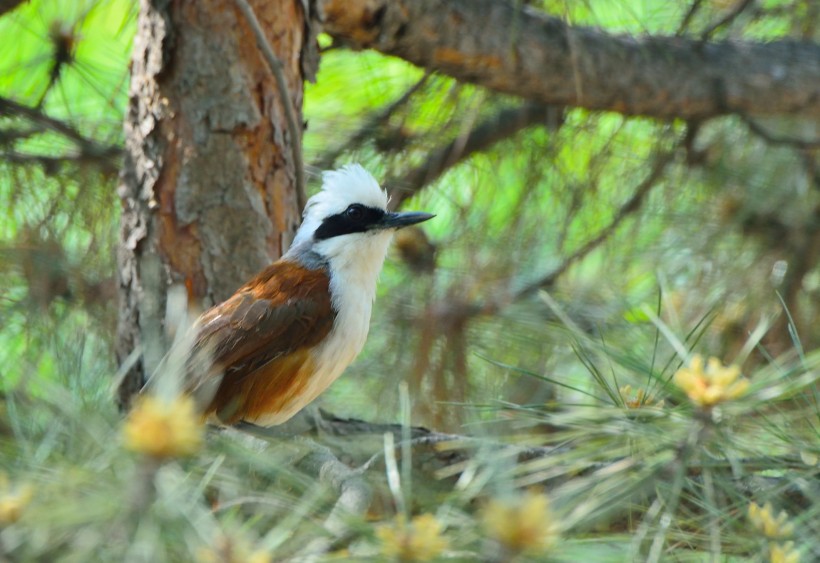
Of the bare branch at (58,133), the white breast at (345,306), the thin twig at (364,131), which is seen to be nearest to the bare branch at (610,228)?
the white breast at (345,306)

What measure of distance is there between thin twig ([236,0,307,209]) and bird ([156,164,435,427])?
17cm

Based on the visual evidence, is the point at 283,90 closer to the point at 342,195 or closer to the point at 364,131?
the point at 342,195

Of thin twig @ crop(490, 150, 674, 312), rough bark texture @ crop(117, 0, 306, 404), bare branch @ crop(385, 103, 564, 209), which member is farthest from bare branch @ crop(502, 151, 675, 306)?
rough bark texture @ crop(117, 0, 306, 404)

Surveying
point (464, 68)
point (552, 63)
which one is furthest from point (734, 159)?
point (464, 68)

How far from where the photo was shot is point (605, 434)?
1612 mm

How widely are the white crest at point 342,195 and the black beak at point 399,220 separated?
0.17 feet

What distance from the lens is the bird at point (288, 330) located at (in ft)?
11.1

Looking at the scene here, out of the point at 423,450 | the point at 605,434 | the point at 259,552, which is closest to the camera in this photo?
the point at 259,552

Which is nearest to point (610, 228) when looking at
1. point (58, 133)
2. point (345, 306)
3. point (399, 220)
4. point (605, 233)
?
point (605, 233)

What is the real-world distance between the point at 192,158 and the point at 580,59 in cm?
178

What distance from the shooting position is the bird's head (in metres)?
3.63

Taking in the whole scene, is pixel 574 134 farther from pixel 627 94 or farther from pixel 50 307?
pixel 50 307

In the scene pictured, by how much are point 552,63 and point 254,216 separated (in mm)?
1526

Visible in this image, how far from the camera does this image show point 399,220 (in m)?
3.61
